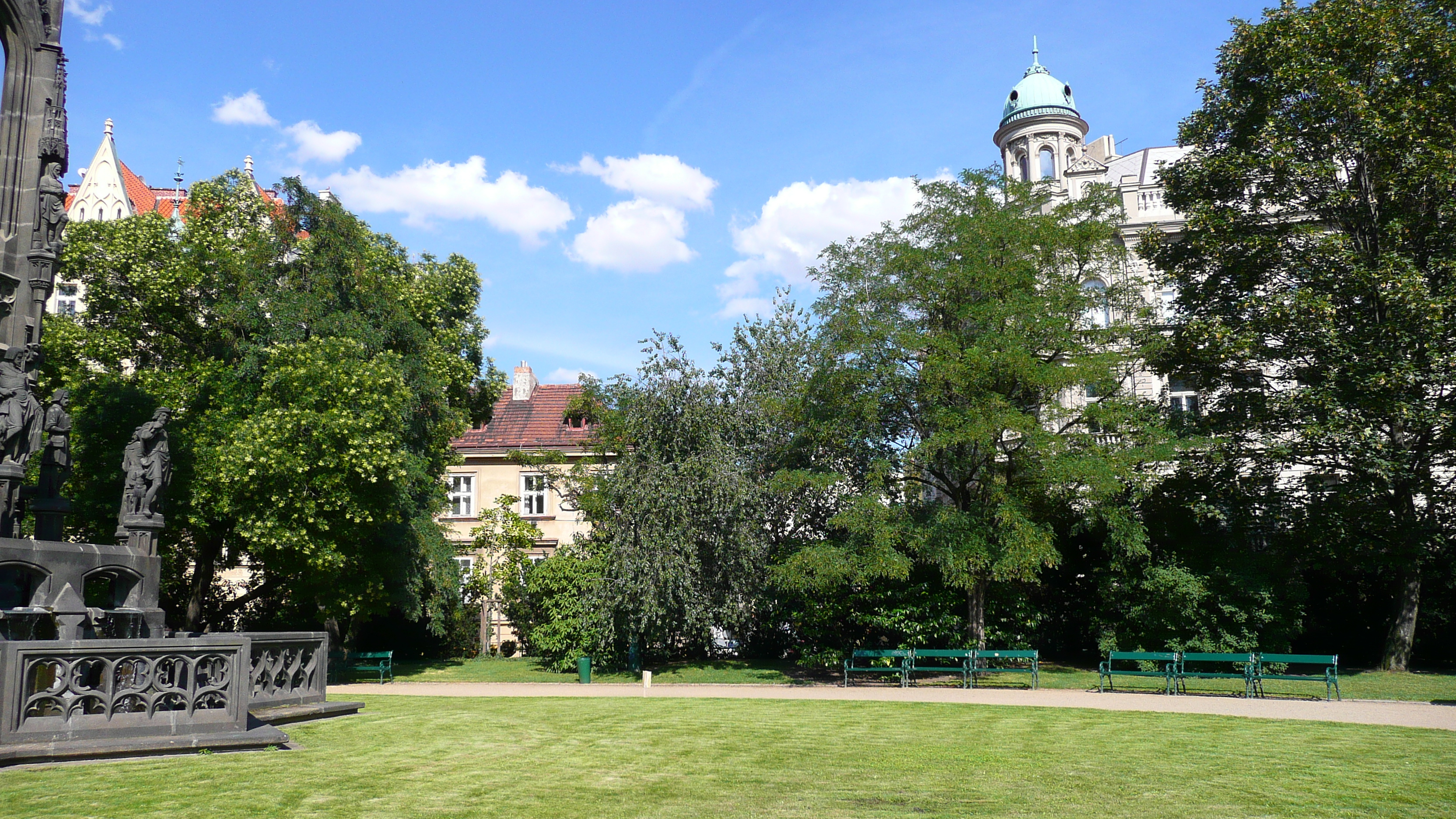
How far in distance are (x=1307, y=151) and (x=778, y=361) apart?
13.9 metres

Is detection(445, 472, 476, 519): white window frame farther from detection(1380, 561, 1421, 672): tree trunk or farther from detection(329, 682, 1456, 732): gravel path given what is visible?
detection(1380, 561, 1421, 672): tree trunk

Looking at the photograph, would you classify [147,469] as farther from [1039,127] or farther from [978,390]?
[1039,127]

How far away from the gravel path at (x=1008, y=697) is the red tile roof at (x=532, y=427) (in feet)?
60.9

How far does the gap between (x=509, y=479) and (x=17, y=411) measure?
31481mm

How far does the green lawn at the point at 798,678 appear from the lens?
18.9 metres

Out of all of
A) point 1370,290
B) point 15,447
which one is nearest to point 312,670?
point 15,447

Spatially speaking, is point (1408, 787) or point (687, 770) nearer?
point (1408, 787)

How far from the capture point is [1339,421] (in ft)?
67.3

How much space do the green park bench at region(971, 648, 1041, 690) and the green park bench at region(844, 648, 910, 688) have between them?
1456mm

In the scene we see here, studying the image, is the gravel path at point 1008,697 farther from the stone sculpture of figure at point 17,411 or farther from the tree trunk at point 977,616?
the stone sculpture of figure at point 17,411

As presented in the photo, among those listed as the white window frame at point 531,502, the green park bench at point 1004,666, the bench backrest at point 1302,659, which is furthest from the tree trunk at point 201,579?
the bench backrest at point 1302,659

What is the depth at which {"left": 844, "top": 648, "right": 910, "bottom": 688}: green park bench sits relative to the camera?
71.8 feet

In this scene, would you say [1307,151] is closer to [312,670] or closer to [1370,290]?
[1370,290]

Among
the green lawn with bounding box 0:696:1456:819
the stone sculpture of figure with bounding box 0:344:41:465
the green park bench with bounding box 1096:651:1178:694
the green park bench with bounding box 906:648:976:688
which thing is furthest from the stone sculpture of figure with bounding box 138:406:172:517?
the green park bench with bounding box 1096:651:1178:694
